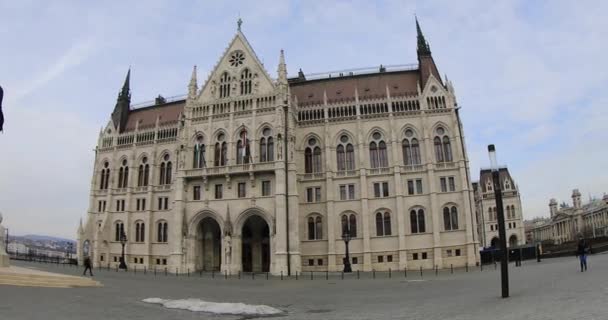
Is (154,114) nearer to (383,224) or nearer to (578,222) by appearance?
(383,224)

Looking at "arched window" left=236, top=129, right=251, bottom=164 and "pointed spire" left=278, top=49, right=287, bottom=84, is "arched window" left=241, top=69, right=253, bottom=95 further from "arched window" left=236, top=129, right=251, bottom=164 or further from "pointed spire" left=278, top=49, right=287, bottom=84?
"arched window" left=236, top=129, right=251, bottom=164

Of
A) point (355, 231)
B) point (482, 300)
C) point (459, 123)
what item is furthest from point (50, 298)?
point (459, 123)

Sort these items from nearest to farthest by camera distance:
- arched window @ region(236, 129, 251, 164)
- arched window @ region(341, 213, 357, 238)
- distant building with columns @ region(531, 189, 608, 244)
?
arched window @ region(236, 129, 251, 164) < arched window @ region(341, 213, 357, 238) < distant building with columns @ region(531, 189, 608, 244)

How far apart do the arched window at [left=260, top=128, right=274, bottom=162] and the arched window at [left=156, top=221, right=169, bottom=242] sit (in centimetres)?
1764

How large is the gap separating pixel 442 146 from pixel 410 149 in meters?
3.64

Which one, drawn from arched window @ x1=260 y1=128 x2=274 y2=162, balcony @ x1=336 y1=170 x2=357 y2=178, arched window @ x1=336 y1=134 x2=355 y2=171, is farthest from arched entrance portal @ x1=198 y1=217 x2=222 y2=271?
arched window @ x1=336 y1=134 x2=355 y2=171

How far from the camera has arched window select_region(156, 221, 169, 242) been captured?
2142 inches

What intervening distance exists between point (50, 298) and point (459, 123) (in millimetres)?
46220

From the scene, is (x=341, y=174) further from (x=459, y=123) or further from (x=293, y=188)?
(x=459, y=123)

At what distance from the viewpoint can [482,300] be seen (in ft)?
45.8

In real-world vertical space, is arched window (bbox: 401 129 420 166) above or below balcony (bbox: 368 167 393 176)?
above

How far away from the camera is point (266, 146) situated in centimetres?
4819

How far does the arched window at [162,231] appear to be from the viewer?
54400 mm

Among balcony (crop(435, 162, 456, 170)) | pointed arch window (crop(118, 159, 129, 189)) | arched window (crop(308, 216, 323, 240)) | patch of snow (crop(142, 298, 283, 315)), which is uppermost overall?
pointed arch window (crop(118, 159, 129, 189))
